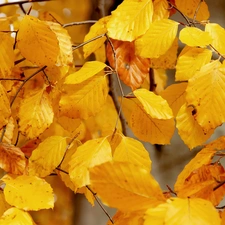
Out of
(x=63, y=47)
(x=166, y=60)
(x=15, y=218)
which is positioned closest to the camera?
(x=15, y=218)

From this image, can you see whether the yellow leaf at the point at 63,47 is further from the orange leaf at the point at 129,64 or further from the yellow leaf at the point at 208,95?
the yellow leaf at the point at 208,95

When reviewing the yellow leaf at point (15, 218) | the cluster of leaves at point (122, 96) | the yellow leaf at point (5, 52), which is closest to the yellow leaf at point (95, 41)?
the cluster of leaves at point (122, 96)

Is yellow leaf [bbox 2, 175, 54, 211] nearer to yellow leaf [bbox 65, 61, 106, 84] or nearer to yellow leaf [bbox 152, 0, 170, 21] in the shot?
yellow leaf [bbox 65, 61, 106, 84]

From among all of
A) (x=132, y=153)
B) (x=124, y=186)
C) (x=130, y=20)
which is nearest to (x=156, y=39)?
(x=130, y=20)

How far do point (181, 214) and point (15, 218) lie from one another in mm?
197

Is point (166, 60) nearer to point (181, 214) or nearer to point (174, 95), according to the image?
point (174, 95)

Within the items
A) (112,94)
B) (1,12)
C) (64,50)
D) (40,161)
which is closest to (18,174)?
Answer: (40,161)

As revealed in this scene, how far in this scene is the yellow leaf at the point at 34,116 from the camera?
535 millimetres

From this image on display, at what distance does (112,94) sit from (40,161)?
264mm

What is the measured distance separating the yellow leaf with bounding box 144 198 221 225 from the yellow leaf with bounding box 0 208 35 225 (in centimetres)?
17

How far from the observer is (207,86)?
18.8 inches

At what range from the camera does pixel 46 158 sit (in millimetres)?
563

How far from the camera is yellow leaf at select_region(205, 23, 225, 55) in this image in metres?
0.53

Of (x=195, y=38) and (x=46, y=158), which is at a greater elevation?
(x=195, y=38)
